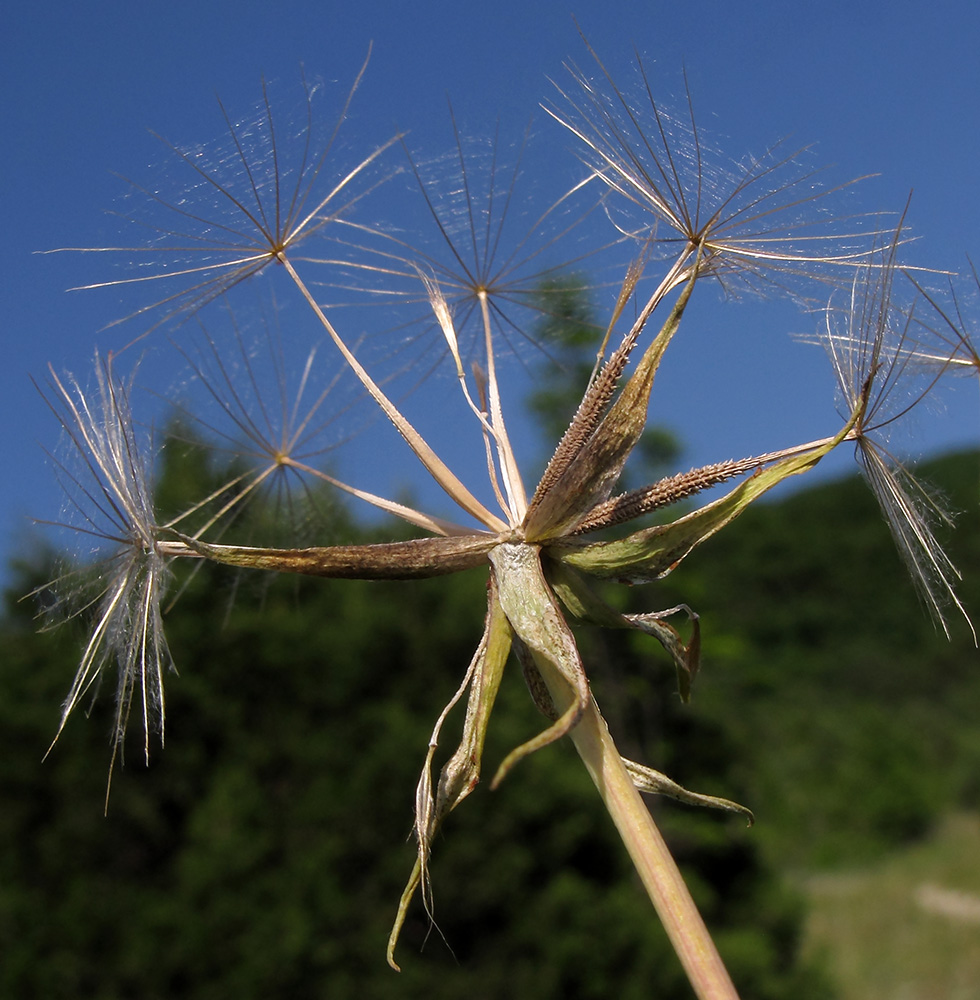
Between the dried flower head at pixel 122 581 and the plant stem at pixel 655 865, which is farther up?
the dried flower head at pixel 122 581

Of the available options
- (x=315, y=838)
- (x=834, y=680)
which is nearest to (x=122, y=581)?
(x=315, y=838)

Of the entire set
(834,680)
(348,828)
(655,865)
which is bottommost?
(834,680)

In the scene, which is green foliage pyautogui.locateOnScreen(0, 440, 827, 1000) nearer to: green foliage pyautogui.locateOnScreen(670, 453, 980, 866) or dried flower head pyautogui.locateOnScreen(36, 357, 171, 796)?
green foliage pyautogui.locateOnScreen(670, 453, 980, 866)

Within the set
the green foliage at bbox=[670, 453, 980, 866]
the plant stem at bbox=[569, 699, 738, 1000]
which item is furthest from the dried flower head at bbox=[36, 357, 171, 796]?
the green foliage at bbox=[670, 453, 980, 866]

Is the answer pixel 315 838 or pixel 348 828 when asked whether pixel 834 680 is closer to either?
pixel 348 828

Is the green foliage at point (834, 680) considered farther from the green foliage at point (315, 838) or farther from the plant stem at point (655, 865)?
the plant stem at point (655, 865)

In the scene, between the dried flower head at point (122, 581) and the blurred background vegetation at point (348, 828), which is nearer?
the dried flower head at point (122, 581)

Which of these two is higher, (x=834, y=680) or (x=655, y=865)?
(x=655, y=865)

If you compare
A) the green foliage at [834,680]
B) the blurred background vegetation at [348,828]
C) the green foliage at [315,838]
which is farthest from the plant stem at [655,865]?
the green foliage at [834,680]
